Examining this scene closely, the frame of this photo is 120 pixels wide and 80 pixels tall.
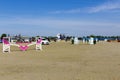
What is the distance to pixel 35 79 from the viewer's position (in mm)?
11414

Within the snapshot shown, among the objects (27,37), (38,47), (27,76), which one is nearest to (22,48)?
(38,47)

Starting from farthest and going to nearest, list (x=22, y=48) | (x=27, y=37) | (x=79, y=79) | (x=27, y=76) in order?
1. (x=27, y=37)
2. (x=22, y=48)
3. (x=27, y=76)
4. (x=79, y=79)

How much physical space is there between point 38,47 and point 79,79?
27528 mm

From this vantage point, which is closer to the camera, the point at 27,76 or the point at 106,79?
the point at 106,79

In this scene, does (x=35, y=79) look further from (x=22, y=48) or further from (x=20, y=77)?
(x=22, y=48)

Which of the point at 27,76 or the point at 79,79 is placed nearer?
the point at 79,79

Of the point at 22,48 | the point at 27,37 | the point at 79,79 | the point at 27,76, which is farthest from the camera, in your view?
the point at 27,37

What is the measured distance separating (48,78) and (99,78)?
1887mm

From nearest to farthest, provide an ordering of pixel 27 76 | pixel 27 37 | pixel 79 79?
pixel 79 79
pixel 27 76
pixel 27 37

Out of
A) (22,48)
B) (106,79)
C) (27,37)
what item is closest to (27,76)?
(106,79)

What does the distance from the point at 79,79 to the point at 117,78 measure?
1.43 m

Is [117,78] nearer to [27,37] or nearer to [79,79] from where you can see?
[79,79]

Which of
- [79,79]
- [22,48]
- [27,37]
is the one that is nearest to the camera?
[79,79]

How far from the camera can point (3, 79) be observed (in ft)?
37.3
